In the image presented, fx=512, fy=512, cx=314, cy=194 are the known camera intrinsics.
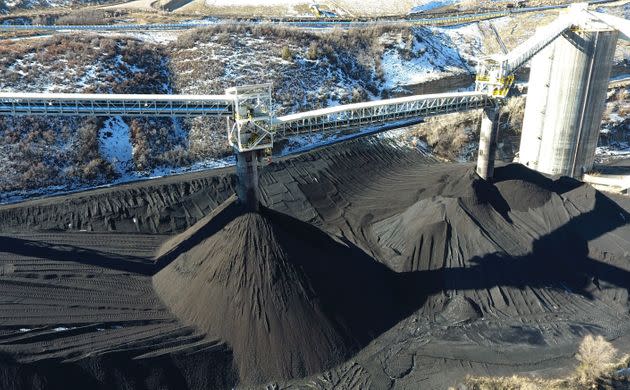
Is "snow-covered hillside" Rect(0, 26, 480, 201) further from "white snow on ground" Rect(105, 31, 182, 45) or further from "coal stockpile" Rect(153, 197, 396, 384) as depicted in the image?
"coal stockpile" Rect(153, 197, 396, 384)

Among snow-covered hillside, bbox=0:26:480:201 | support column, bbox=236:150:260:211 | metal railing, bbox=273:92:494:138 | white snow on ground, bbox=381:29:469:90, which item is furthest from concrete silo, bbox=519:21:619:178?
support column, bbox=236:150:260:211

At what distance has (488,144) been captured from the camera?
111ft

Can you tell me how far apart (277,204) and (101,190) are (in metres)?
11.9

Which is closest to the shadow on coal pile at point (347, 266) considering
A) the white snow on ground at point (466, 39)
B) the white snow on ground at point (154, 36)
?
the white snow on ground at point (154, 36)

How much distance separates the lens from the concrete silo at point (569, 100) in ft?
131

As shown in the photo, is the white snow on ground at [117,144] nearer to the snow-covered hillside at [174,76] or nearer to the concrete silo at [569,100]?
the snow-covered hillside at [174,76]

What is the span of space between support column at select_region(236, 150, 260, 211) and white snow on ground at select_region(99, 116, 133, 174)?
15549 millimetres

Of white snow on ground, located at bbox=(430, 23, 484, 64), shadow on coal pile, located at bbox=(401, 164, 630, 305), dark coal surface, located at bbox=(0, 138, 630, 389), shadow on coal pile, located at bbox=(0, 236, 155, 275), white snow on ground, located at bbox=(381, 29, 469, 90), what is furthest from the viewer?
white snow on ground, located at bbox=(430, 23, 484, 64)

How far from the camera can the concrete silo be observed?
39.9 metres

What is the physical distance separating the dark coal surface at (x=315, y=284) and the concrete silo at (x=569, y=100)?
29.0 ft

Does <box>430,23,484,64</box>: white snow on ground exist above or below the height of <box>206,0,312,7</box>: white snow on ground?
below

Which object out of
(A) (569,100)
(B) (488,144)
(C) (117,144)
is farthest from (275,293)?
(A) (569,100)

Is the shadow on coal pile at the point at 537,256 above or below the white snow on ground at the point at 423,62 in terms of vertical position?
below

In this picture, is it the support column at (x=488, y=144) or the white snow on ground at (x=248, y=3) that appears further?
the white snow on ground at (x=248, y=3)
